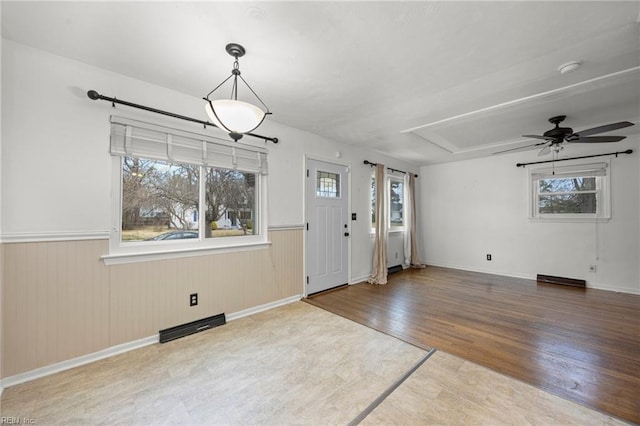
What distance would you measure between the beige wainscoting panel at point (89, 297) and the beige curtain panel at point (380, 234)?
104 inches

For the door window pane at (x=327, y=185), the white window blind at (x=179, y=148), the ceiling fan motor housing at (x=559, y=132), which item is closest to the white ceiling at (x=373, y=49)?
the ceiling fan motor housing at (x=559, y=132)

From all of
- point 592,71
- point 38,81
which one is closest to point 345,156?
point 592,71

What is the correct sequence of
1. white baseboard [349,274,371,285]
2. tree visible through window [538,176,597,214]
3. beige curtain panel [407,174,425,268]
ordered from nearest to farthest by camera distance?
1. tree visible through window [538,176,597,214]
2. white baseboard [349,274,371,285]
3. beige curtain panel [407,174,425,268]

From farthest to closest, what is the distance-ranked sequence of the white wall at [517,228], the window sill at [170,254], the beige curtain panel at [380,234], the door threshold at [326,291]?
1. the beige curtain panel at [380,234]
2. the white wall at [517,228]
3. the door threshold at [326,291]
4. the window sill at [170,254]

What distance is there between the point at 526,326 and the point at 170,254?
3.94m

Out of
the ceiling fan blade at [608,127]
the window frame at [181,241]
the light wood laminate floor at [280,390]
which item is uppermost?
the ceiling fan blade at [608,127]

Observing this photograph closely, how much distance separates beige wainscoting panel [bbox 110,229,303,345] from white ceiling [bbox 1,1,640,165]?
1696 mm

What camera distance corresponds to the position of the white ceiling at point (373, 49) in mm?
1654

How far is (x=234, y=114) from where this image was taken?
1.81 metres

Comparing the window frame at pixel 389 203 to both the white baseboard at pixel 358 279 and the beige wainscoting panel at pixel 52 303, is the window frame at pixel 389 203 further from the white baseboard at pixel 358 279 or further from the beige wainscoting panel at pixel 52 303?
the beige wainscoting panel at pixel 52 303

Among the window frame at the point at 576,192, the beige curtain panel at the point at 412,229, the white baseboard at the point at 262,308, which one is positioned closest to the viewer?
the white baseboard at the point at 262,308

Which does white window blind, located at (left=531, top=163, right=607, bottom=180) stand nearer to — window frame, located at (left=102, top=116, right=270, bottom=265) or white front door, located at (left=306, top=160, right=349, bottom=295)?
white front door, located at (left=306, top=160, right=349, bottom=295)

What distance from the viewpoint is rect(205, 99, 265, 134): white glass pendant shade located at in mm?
1785

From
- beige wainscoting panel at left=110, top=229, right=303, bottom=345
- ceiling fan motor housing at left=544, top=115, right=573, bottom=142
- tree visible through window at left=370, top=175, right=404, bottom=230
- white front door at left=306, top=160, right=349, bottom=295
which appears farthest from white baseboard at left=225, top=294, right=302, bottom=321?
ceiling fan motor housing at left=544, top=115, right=573, bottom=142
